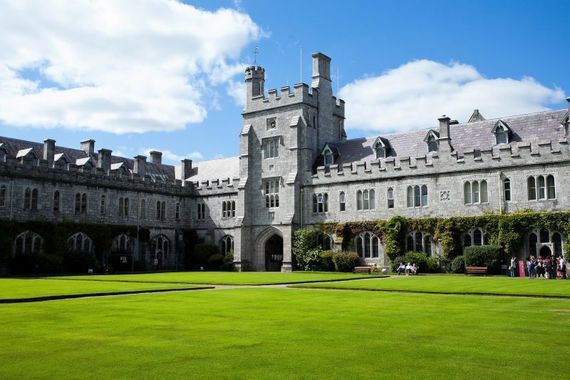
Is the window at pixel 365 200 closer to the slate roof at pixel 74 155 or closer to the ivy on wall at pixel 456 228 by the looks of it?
the ivy on wall at pixel 456 228

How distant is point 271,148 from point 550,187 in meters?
21.8

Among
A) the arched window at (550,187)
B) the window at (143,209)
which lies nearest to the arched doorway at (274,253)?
the window at (143,209)

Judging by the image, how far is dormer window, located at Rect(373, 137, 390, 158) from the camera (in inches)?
1742

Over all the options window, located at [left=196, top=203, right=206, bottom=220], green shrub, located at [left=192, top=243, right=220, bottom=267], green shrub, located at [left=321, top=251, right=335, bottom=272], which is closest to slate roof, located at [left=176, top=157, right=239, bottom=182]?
window, located at [left=196, top=203, right=206, bottom=220]

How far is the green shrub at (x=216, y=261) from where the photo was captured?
49.3m

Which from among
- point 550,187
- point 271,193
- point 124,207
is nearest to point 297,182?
point 271,193

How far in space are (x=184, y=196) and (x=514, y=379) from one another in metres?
48.7

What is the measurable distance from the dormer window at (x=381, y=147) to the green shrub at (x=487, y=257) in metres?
11.0

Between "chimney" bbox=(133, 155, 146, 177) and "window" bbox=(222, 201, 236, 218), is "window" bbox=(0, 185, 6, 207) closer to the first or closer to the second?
"chimney" bbox=(133, 155, 146, 177)

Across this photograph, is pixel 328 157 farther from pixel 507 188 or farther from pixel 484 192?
pixel 507 188

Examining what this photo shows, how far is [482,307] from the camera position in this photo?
14641 millimetres

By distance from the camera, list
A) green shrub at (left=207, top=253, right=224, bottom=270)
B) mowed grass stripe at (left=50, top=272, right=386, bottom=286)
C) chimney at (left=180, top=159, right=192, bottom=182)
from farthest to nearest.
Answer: chimney at (left=180, top=159, right=192, bottom=182)
green shrub at (left=207, top=253, right=224, bottom=270)
mowed grass stripe at (left=50, top=272, right=386, bottom=286)

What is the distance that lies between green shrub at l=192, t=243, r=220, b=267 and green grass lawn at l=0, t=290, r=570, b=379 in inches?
1385

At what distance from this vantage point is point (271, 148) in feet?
159
